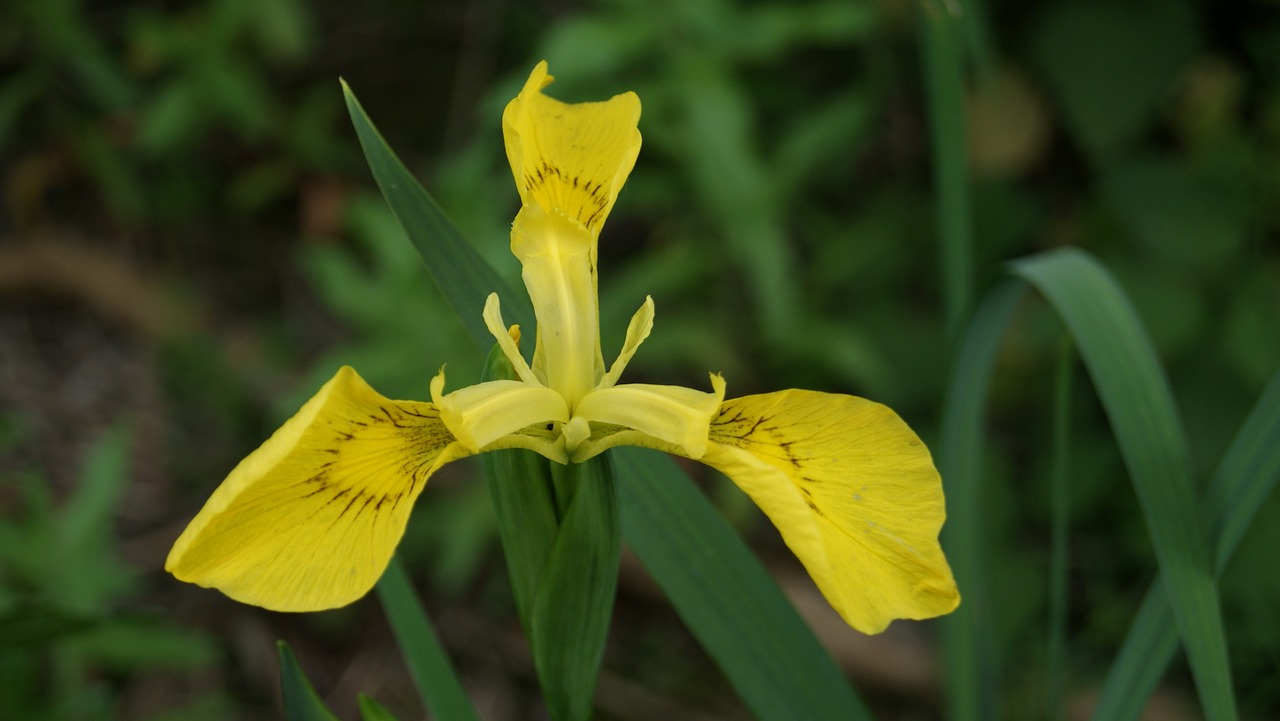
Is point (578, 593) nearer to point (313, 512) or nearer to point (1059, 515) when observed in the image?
point (313, 512)

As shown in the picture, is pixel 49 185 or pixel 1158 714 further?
pixel 49 185

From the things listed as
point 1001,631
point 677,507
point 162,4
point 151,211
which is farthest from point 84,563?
point 162,4

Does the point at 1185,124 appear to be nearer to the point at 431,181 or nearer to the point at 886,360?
the point at 886,360

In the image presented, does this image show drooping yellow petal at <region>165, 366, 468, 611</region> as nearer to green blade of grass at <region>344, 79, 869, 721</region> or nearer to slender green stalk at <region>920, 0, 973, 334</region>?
green blade of grass at <region>344, 79, 869, 721</region>

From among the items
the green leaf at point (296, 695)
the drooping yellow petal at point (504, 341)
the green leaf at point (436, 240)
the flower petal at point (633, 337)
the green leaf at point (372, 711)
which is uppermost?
the green leaf at point (436, 240)

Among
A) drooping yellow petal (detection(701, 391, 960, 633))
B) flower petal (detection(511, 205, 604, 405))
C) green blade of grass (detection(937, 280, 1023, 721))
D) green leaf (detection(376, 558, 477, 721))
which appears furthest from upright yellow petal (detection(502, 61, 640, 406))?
green blade of grass (detection(937, 280, 1023, 721))

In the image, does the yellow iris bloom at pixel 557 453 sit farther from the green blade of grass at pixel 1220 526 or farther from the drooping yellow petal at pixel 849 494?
the green blade of grass at pixel 1220 526

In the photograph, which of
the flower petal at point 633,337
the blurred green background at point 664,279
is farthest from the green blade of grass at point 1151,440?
the blurred green background at point 664,279

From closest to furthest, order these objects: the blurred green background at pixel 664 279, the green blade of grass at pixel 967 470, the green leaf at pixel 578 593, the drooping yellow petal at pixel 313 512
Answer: the drooping yellow petal at pixel 313 512, the green leaf at pixel 578 593, the green blade of grass at pixel 967 470, the blurred green background at pixel 664 279
